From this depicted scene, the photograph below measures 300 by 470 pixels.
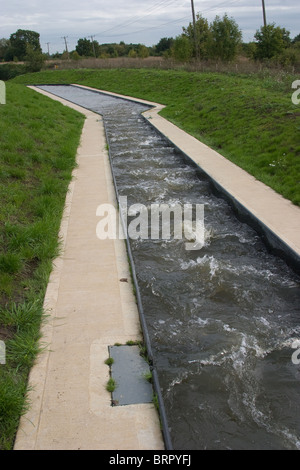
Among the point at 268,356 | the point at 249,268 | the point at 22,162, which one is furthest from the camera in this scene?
the point at 22,162

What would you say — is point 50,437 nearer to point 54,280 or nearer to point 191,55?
point 54,280

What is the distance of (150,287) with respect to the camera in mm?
5465

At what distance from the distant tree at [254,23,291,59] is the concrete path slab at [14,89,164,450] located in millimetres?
28097

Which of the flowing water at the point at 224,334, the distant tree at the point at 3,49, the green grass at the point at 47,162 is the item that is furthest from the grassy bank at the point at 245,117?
the distant tree at the point at 3,49

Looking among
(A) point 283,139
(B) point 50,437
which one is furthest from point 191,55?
(B) point 50,437

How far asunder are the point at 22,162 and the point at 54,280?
4825mm

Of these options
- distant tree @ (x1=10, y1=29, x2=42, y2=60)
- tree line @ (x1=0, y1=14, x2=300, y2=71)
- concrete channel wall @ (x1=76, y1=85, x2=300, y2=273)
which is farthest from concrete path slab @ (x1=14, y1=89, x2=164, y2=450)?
distant tree @ (x1=10, y1=29, x2=42, y2=60)

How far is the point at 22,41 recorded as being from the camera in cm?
7956

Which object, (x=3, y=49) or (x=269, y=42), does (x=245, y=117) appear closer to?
(x=269, y=42)

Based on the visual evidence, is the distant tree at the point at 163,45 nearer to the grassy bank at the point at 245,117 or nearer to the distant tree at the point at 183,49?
the distant tree at the point at 183,49

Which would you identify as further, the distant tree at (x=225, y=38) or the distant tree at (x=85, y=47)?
the distant tree at (x=85, y=47)

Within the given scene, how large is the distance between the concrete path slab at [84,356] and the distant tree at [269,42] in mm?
28097

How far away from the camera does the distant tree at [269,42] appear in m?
29.9

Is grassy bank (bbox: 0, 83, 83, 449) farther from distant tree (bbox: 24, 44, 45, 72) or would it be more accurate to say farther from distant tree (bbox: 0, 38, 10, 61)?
distant tree (bbox: 0, 38, 10, 61)
